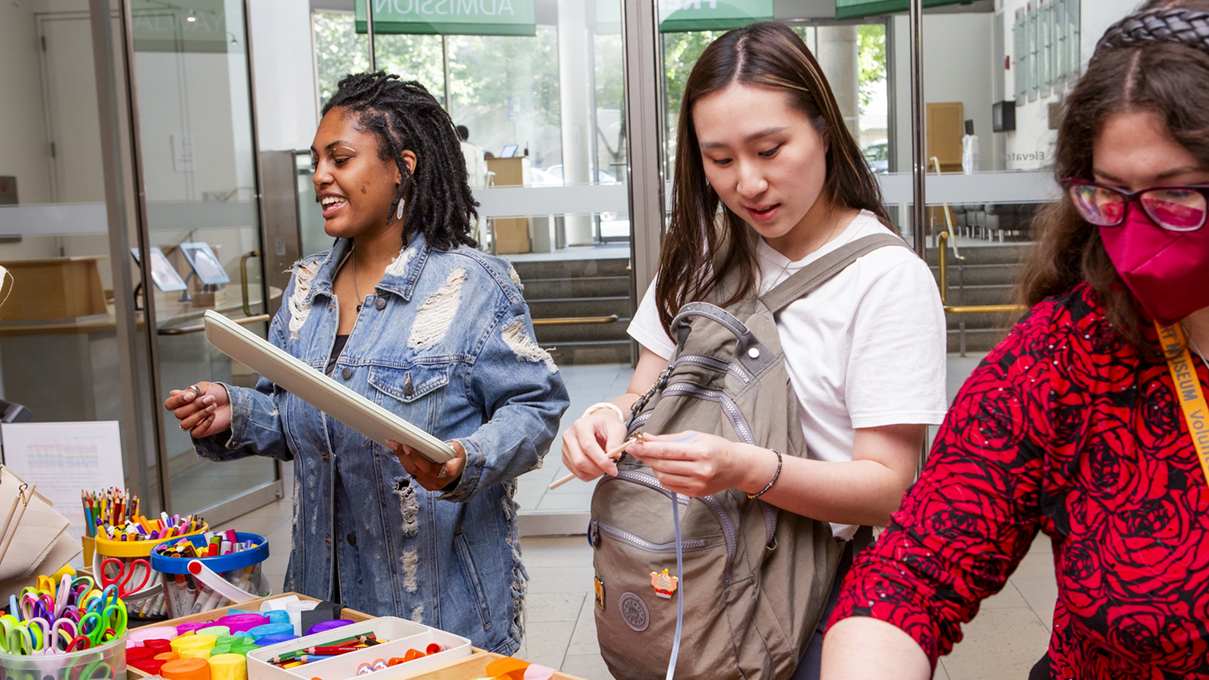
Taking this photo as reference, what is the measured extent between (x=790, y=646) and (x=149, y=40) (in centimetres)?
441

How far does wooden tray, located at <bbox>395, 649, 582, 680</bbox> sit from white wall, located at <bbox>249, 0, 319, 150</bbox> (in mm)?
4537

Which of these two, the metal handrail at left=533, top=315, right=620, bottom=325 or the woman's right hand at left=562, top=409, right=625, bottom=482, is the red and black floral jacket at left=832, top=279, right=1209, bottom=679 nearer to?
the woman's right hand at left=562, top=409, right=625, bottom=482

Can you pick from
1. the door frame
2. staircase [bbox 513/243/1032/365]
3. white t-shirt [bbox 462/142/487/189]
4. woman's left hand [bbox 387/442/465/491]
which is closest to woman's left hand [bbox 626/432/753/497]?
woman's left hand [bbox 387/442/465/491]

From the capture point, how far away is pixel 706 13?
4246 millimetres

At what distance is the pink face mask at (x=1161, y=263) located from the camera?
2.50ft

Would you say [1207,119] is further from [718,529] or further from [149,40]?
[149,40]

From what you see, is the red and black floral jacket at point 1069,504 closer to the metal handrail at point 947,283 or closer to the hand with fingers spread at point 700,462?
the hand with fingers spread at point 700,462

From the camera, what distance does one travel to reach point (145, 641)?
51.9 inches

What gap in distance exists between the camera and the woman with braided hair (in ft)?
5.33

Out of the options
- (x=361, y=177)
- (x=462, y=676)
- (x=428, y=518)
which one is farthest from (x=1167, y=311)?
(x=361, y=177)

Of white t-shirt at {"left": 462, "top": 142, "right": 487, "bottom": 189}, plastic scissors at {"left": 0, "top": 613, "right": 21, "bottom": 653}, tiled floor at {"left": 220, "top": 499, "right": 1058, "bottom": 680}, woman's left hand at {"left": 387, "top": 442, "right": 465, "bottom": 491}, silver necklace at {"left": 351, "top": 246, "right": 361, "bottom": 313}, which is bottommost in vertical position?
tiled floor at {"left": 220, "top": 499, "right": 1058, "bottom": 680}

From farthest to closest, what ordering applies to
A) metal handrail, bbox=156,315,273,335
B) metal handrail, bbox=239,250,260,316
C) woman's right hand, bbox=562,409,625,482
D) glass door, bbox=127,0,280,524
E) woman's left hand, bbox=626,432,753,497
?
1. metal handrail, bbox=239,250,260,316
2. metal handrail, bbox=156,315,273,335
3. glass door, bbox=127,0,280,524
4. woman's right hand, bbox=562,409,625,482
5. woman's left hand, bbox=626,432,753,497

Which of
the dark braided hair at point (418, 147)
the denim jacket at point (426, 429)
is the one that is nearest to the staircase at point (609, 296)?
the dark braided hair at point (418, 147)

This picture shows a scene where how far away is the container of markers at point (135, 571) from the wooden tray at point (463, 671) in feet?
1.75
